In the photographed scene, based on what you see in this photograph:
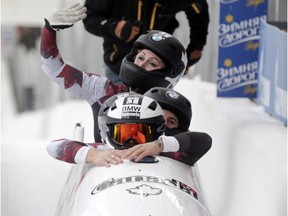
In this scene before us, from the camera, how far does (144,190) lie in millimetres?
3305

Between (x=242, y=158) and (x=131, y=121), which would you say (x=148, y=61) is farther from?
(x=131, y=121)

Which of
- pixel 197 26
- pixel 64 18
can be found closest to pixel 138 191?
pixel 64 18

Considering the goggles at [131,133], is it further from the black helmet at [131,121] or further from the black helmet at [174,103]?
the black helmet at [174,103]

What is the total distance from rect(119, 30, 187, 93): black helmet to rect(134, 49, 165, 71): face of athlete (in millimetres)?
19

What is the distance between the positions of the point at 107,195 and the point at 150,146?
35 centimetres

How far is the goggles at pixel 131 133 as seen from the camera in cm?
362

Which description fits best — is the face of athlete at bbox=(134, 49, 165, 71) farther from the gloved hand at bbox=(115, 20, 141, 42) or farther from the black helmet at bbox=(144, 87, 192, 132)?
the gloved hand at bbox=(115, 20, 141, 42)

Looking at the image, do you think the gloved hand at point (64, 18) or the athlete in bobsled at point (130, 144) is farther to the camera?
the gloved hand at point (64, 18)

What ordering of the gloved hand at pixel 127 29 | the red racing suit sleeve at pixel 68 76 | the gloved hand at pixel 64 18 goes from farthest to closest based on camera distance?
the gloved hand at pixel 127 29 < the red racing suit sleeve at pixel 68 76 < the gloved hand at pixel 64 18

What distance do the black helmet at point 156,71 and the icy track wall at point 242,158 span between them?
55cm

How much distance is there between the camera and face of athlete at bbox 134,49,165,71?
4.51m

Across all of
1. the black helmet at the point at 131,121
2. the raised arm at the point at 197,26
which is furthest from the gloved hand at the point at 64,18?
the raised arm at the point at 197,26

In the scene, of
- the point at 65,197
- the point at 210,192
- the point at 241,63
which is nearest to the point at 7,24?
the point at 241,63

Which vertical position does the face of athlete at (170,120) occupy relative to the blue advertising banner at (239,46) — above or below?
above
